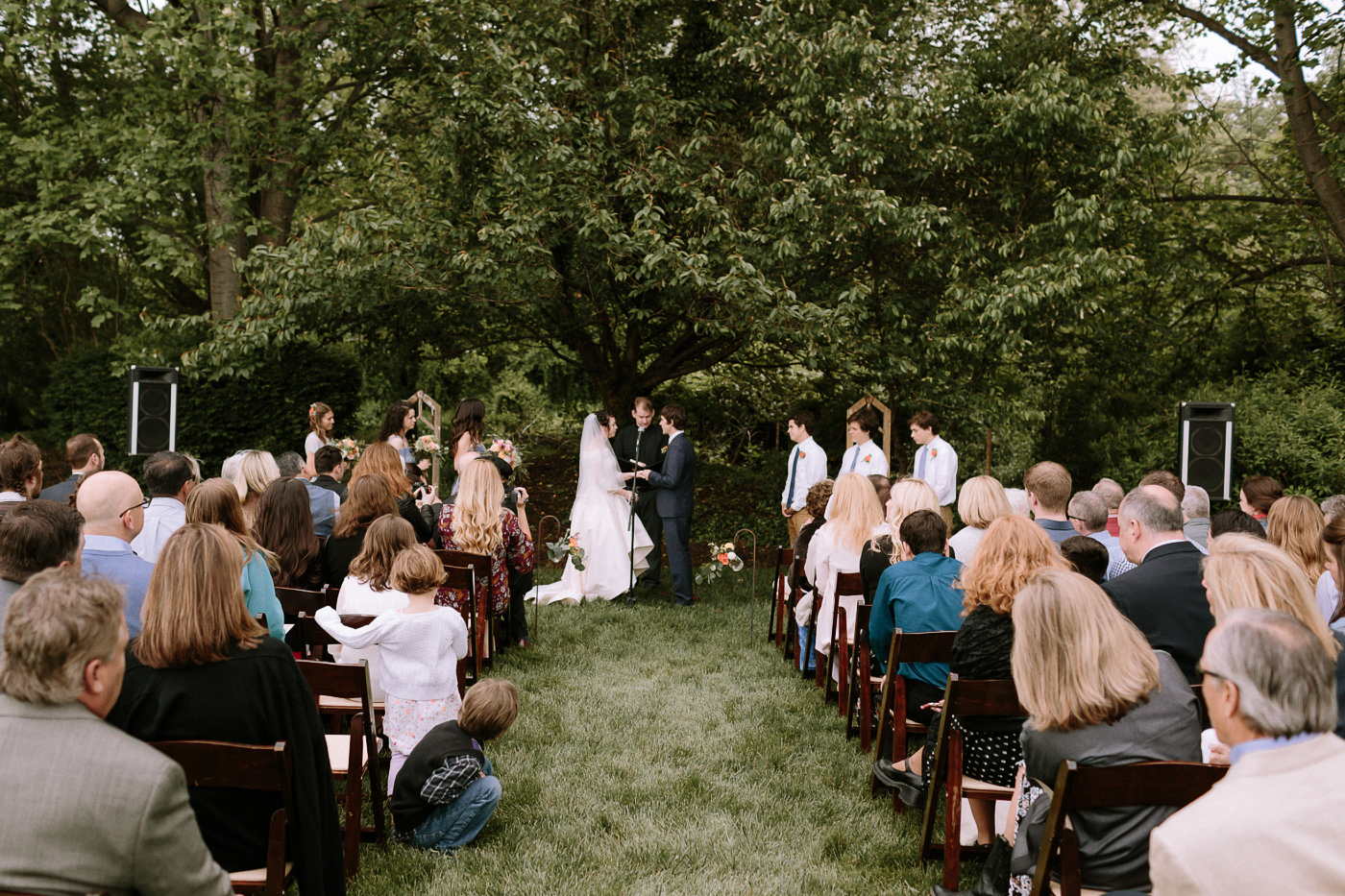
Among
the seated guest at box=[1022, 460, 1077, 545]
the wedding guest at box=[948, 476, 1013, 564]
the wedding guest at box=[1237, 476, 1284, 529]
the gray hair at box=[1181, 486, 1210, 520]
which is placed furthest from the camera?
the wedding guest at box=[1237, 476, 1284, 529]

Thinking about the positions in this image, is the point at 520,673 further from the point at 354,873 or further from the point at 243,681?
the point at 243,681

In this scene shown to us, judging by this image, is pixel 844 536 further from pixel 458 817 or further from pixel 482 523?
pixel 458 817

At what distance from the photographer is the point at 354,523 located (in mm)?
5883

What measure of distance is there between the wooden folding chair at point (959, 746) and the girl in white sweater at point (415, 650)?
7.50 feet

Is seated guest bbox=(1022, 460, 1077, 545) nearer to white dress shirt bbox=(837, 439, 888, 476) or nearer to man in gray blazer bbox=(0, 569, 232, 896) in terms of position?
white dress shirt bbox=(837, 439, 888, 476)

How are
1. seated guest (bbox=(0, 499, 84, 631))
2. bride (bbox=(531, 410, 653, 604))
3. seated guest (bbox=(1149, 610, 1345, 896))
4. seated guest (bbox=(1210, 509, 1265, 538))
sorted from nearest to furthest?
seated guest (bbox=(1149, 610, 1345, 896)) → seated guest (bbox=(0, 499, 84, 631)) → seated guest (bbox=(1210, 509, 1265, 538)) → bride (bbox=(531, 410, 653, 604))

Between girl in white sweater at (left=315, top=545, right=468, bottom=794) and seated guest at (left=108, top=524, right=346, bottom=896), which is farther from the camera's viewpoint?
girl in white sweater at (left=315, top=545, right=468, bottom=794)

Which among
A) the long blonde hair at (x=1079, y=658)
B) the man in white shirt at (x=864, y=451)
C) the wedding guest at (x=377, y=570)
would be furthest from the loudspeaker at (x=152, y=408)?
the long blonde hair at (x=1079, y=658)

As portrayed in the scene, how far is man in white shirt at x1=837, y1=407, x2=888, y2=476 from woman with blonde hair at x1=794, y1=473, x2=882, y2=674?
2770mm

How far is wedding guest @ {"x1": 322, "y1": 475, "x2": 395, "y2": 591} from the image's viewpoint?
5.86m

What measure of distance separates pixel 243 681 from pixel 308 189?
40.1ft

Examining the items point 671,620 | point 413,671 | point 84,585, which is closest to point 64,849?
point 84,585

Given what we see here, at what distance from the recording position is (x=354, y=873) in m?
4.09

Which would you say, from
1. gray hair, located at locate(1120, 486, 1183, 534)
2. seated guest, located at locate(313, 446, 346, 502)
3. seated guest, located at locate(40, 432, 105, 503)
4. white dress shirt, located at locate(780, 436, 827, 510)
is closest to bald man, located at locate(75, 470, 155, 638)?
seated guest, located at locate(40, 432, 105, 503)
